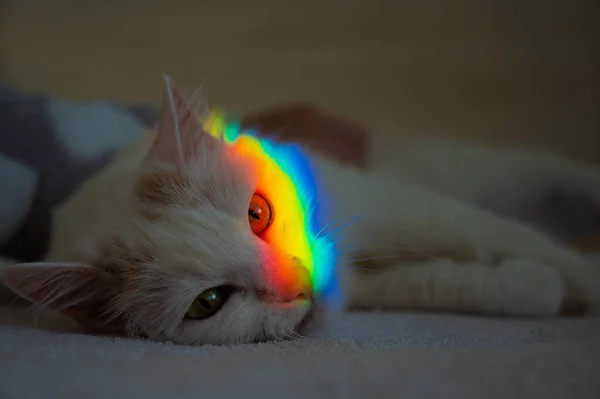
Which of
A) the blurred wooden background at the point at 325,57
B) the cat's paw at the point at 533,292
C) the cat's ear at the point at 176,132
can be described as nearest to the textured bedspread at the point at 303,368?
the cat's paw at the point at 533,292

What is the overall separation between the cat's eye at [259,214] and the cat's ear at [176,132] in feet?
0.46

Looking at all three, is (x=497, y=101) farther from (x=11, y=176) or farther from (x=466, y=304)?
(x=11, y=176)

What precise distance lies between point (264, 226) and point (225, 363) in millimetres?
287

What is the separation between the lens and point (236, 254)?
0.77 meters

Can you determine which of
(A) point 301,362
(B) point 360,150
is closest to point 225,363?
(A) point 301,362

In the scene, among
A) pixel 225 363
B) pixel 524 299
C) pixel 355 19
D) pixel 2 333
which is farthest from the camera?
pixel 355 19

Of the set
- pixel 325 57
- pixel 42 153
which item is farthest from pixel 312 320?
pixel 325 57

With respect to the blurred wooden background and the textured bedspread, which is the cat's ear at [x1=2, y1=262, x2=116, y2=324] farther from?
the blurred wooden background

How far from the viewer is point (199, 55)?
1903 millimetres

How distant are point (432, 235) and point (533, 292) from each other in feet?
0.77

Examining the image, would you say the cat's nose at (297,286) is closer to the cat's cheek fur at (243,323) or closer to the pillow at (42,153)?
the cat's cheek fur at (243,323)

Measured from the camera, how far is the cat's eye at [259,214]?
866mm

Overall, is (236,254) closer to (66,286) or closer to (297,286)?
(297,286)

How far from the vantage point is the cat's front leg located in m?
1.09
